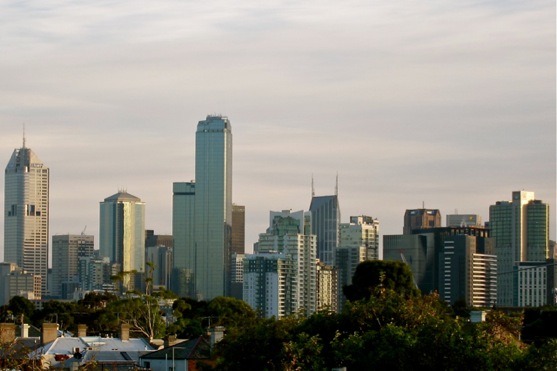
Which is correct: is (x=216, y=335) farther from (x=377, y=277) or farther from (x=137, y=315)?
(x=137, y=315)

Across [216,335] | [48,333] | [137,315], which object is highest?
[216,335]

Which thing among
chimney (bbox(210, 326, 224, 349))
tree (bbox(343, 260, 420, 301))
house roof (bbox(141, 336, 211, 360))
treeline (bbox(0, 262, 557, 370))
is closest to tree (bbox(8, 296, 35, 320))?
tree (bbox(343, 260, 420, 301))

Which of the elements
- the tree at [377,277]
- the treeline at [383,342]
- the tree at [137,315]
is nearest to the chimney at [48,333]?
the treeline at [383,342]

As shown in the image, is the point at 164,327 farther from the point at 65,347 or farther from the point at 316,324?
the point at 316,324

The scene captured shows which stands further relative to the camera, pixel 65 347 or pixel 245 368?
pixel 65 347

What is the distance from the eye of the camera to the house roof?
66.4 meters

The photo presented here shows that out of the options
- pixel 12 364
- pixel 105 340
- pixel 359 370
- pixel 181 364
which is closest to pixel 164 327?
pixel 105 340

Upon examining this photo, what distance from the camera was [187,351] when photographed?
6706 cm

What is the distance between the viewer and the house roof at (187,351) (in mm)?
66363

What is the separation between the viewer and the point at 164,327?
122 meters

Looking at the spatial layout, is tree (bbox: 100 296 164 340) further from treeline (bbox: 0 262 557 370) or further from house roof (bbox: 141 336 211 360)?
treeline (bbox: 0 262 557 370)

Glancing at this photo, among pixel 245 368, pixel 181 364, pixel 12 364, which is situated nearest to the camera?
pixel 12 364

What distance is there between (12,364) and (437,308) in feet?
86.4

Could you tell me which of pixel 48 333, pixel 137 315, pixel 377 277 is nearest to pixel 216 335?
pixel 48 333
